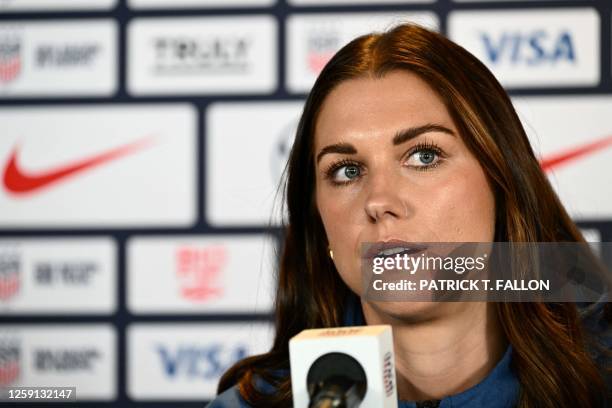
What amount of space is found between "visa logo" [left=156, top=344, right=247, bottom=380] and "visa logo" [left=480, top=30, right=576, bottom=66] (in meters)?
0.81

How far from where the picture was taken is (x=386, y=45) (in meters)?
0.79

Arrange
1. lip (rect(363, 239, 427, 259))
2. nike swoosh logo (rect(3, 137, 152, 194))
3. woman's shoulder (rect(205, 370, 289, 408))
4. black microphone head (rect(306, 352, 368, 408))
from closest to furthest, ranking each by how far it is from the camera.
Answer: black microphone head (rect(306, 352, 368, 408)), lip (rect(363, 239, 427, 259)), woman's shoulder (rect(205, 370, 289, 408)), nike swoosh logo (rect(3, 137, 152, 194))

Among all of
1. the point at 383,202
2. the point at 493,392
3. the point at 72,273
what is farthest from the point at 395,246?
the point at 72,273

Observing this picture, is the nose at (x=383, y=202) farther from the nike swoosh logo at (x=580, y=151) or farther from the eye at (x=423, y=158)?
the nike swoosh logo at (x=580, y=151)

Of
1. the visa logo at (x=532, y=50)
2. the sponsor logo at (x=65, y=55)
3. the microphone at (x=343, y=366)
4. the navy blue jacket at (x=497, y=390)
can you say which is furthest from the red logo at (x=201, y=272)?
the microphone at (x=343, y=366)

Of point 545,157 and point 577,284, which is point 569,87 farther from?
point 577,284

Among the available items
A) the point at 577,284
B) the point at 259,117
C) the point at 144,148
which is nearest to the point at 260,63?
the point at 259,117

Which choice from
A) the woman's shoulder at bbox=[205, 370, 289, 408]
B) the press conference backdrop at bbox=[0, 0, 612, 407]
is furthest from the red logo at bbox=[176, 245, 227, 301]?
the woman's shoulder at bbox=[205, 370, 289, 408]

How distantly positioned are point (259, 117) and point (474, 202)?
0.99 m

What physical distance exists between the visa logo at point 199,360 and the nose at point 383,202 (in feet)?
3.45

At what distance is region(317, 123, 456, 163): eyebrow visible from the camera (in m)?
0.69

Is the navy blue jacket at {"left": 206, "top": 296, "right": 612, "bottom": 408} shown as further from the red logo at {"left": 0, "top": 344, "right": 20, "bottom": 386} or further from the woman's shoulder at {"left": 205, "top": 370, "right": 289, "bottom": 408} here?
the red logo at {"left": 0, "top": 344, "right": 20, "bottom": 386}

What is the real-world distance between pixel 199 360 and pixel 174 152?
1.46ft

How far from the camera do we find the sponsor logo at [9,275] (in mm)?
1715
